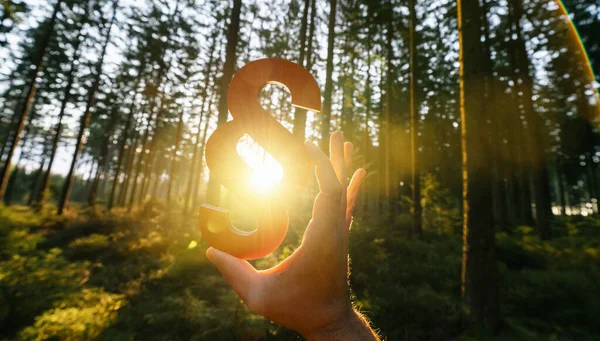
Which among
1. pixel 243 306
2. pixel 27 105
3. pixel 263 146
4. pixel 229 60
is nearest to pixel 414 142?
pixel 229 60

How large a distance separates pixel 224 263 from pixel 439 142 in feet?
89.9

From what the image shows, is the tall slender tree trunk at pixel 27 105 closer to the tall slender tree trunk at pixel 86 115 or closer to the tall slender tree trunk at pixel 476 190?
the tall slender tree trunk at pixel 86 115

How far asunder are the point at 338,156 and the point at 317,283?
881mm

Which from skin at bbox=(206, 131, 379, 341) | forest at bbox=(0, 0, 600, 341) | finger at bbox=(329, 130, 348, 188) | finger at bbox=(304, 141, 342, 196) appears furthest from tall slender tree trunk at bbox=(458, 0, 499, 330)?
finger at bbox=(304, 141, 342, 196)

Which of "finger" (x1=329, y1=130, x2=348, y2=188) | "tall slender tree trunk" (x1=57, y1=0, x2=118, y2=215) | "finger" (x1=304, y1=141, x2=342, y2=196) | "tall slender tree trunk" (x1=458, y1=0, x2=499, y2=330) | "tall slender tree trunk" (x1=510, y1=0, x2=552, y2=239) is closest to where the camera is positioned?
"finger" (x1=304, y1=141, x2=342, y2=196)

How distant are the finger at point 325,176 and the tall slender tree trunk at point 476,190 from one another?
5.45m

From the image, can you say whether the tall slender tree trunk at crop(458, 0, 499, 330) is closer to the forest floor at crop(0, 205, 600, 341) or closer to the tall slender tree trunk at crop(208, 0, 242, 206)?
the forest floor at crop(0, 205, 600, 341)

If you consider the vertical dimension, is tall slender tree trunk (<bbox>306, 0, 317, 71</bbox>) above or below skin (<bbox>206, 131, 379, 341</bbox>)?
above

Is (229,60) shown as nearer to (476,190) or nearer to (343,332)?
(476,190)

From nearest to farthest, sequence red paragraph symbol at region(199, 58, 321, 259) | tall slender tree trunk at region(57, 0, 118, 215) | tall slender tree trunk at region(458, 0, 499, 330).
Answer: red paragraph symbol at region(199, 58, 321, 259)
tall slender tree trunk at region(458, 0, 499, 330)
tall slender tree trunk at region(57, 0, 118, 215)

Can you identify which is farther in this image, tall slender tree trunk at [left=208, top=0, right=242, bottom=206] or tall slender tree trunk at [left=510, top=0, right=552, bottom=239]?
tall slender tree trunk at [left=510, top=0, right=552, bottom=239]

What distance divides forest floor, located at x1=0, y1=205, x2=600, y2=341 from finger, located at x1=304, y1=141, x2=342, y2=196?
5371 mm

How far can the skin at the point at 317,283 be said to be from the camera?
5.15 feet

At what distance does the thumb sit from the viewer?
171 cm
